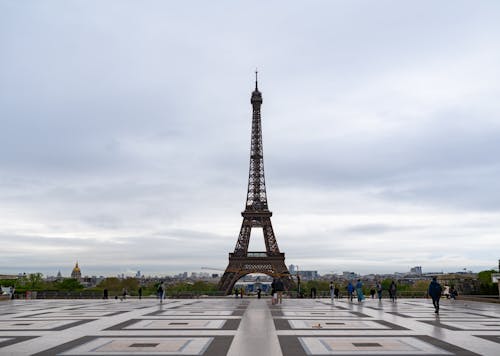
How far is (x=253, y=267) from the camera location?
236 ft

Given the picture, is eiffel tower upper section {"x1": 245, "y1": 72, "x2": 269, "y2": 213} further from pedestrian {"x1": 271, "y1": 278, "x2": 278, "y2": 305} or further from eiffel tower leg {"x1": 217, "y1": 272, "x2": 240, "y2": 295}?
pedestrian {"x1": 271, "y1": 278, "x2": 278, "y2": 305}

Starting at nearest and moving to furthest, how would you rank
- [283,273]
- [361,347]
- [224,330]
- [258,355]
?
[258,355], [361,347], [224,330], [283,273]

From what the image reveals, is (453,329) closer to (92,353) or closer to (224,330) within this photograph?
(224,330)

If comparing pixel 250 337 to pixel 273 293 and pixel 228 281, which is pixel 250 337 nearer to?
pixel 273 293

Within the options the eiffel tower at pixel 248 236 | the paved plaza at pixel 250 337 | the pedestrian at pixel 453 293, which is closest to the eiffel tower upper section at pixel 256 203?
the eiffel tower at pixel 248 236

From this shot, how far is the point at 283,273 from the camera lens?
6975 cm

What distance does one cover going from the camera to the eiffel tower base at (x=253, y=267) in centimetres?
6981

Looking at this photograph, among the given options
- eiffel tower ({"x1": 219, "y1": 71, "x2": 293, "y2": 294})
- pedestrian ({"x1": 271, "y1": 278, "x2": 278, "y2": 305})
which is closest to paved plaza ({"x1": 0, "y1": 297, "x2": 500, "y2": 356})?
pedestrian ({"x1": 271, "y1": 278, "x2": 278, "y2": 305})

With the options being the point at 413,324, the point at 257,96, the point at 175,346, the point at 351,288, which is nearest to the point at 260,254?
the point at 257,96

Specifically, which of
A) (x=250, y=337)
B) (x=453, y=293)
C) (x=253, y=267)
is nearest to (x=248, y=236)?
(x=253, y=267)

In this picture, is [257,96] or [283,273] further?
[257,96]

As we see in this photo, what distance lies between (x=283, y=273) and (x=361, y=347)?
61.3 metres

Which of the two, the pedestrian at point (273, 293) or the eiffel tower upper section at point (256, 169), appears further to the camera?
the eiffel tower upper section at point (256, 169)

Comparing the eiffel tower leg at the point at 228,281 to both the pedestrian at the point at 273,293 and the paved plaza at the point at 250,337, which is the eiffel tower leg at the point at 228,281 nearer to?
the pedestrian at the point at 273,293
